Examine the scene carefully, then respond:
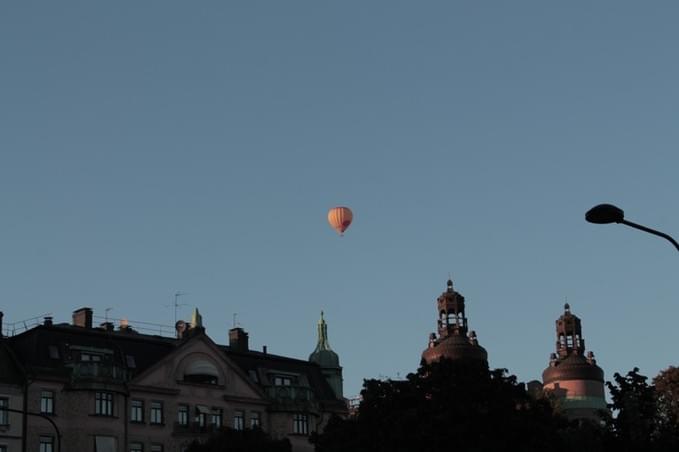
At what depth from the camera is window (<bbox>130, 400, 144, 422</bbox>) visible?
3307 inches

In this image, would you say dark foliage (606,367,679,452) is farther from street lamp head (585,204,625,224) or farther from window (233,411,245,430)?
window (233,411,245,430)

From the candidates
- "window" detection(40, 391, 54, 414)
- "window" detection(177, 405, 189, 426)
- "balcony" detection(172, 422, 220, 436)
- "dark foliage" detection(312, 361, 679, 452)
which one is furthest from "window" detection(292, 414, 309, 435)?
"dark foliage" detection(312, 361, 679, 452)

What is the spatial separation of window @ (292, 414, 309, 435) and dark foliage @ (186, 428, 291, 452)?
1368cm

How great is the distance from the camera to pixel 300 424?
93562mm

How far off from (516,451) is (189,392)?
32276 mm

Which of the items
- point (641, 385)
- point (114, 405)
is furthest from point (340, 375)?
point (641, 385)

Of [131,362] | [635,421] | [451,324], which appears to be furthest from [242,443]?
[451,324]

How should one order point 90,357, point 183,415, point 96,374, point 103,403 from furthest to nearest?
point 183,415, point 90,357, point 103,403, point 96,374

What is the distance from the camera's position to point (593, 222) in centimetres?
2544

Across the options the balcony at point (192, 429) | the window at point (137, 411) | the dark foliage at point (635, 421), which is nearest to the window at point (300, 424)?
the balcony at point (192, 429)

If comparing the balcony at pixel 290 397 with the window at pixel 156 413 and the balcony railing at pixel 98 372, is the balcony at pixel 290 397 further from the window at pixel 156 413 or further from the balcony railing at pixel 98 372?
the balcony railing at pixel 98 372

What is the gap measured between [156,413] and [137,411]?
1.63 metres

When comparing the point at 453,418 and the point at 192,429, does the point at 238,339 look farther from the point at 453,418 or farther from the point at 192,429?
the point at 453,418

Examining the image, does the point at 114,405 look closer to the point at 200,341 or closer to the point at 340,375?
the point at 200,341
